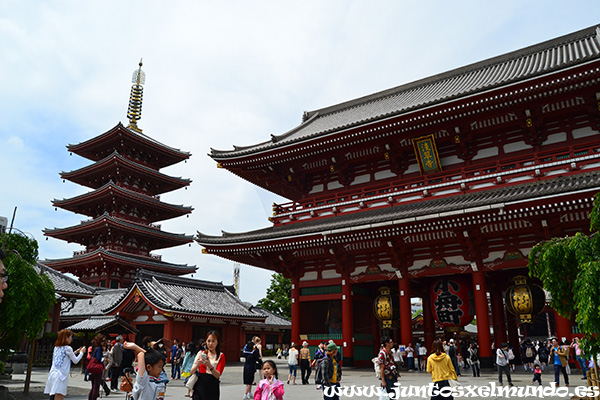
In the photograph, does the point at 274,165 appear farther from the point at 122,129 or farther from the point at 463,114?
the point at 122,129

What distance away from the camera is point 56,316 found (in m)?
25.7

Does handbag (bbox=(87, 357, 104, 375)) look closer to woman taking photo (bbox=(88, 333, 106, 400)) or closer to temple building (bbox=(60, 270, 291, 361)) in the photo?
woman taking photo (bbox=(88, 333, 106, 400))

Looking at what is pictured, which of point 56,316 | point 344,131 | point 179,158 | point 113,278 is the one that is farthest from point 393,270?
point 179,158

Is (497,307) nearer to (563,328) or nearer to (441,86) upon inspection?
(563,328)

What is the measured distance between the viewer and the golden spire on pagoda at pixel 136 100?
157ft

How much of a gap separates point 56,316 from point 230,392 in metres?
17.4

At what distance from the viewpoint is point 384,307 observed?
19.7 metres

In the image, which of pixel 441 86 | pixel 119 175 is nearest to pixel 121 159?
pixel 119 175

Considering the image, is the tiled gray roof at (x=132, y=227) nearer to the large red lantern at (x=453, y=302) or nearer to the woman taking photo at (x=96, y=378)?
the woman taking photo at (x=96, y=378)

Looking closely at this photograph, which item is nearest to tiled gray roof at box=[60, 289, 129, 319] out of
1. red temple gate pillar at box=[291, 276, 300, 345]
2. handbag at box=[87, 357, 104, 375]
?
red temple gate pillar at box=[291, 276, 300, 345]

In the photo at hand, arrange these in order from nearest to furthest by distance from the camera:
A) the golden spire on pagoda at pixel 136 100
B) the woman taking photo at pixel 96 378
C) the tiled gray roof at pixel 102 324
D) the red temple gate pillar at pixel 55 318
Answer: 1. the woman taking photo at pixel 96 378
2. the tiled gray roof at pixel 102 324
3. the red temple gate pillar at pixel 55 318
4. the golden spire on pagoda at pixel 136 100

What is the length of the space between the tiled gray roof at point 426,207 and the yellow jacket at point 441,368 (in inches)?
310

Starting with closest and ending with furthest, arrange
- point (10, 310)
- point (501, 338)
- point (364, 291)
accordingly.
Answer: point (10, 310) < point (501, 338) < point (364, 291)

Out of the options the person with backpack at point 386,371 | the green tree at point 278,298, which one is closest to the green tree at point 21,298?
the person with backpack at point 386,371
